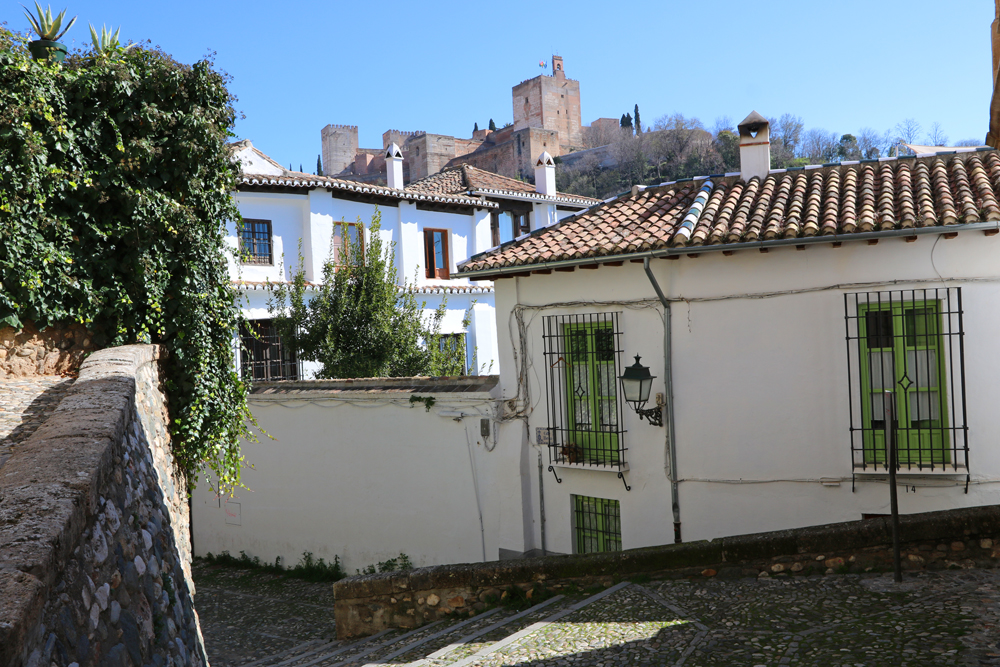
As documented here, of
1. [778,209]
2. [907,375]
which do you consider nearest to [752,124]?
[778,209]

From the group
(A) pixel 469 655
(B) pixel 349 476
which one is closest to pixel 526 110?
(B) pixel 349 476

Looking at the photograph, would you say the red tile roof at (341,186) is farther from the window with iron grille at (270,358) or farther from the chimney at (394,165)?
the window with iron grille at (270,358)

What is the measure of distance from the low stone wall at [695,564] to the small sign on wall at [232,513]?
496 cm

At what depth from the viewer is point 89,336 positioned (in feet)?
22.4

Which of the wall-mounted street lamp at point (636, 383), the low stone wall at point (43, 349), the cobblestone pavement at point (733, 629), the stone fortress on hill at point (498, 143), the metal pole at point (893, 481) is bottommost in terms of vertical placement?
the cobblestone pavement at point (733, 629)

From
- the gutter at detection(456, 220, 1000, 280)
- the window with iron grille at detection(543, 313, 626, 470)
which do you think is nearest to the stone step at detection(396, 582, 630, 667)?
the window with iron grille at detection(543, 313, 626, 470)

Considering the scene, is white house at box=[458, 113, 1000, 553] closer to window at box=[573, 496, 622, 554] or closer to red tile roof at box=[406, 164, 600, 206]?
window at box=[573, 496, 622, 554]

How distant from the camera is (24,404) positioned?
5.31 meters

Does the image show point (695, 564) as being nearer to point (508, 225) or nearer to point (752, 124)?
point (752, 124)

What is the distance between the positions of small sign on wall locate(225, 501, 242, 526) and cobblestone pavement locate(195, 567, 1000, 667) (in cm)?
509

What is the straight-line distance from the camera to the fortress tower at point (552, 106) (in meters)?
66.7

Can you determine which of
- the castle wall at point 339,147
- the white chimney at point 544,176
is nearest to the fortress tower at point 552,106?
the castle wall at point 339,147

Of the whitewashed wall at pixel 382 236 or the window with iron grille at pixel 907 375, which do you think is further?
the whitewashed wall at pixel 382 236

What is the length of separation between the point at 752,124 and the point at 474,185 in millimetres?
13729
